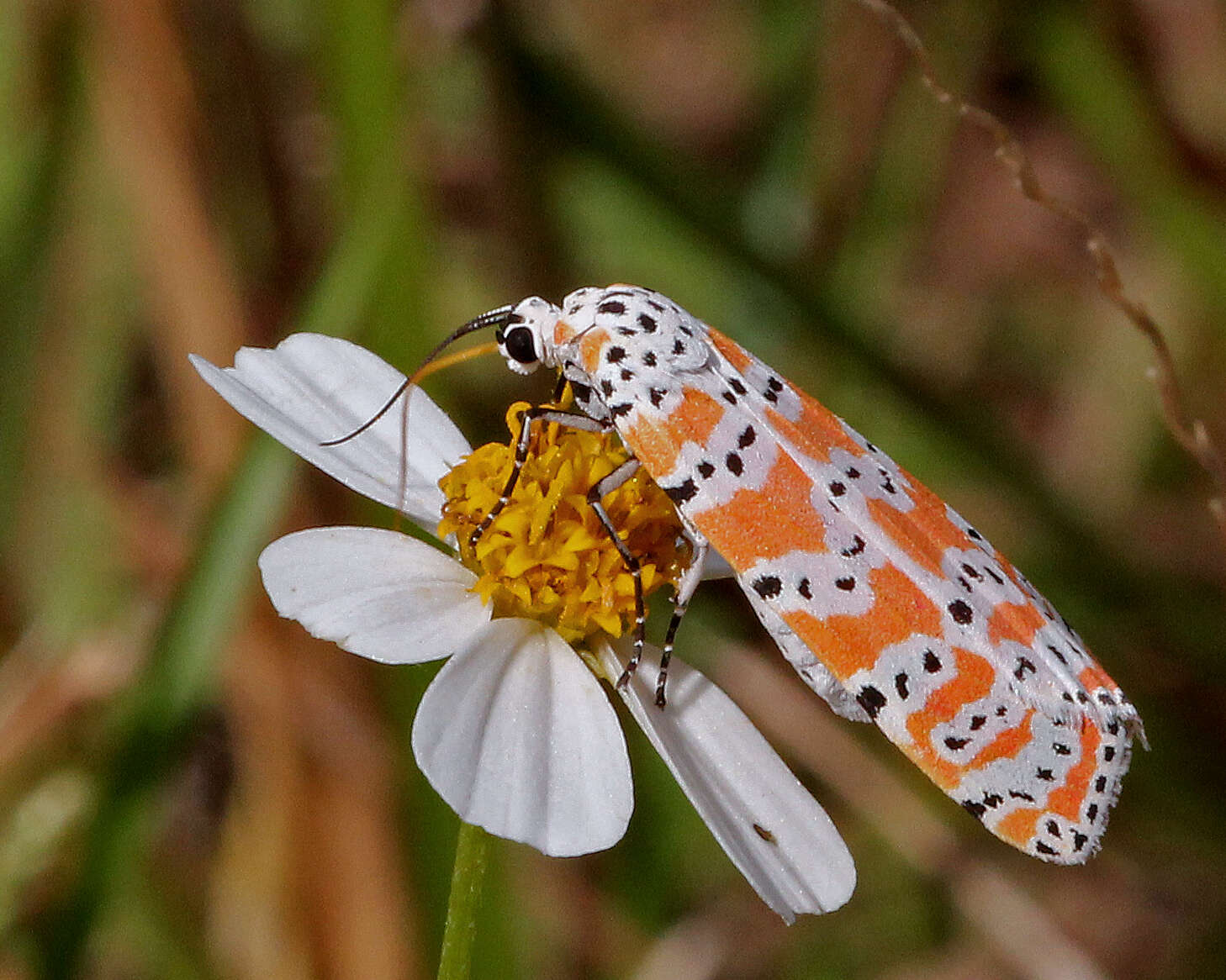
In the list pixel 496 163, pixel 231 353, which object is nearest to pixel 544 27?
pixel 496 163

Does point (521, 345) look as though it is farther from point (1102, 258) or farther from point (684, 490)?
point (1102, 258)

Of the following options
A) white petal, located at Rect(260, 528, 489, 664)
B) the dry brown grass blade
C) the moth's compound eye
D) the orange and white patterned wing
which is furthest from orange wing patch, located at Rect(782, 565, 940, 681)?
the dry brown grass blade

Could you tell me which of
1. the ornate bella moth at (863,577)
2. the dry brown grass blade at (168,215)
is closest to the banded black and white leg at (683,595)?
the ornate bella moth at (863,577)

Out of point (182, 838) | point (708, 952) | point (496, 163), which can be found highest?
point (496, 163)

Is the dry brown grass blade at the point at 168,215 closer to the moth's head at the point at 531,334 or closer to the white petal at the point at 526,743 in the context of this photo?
the moth's head at the point at 531,334

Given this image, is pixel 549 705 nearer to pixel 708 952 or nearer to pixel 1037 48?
pixel 708 952

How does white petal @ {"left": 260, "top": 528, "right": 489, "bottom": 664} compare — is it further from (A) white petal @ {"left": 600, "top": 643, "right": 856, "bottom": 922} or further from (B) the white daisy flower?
(A) white petal @ {"left": 600, "top": 643, "right": 856, "bottom": 922}

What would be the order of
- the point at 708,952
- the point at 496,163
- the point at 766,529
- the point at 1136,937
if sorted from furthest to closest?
the point at 496,163, the point at 1136,937, the point at 708,952, the point at 766,529

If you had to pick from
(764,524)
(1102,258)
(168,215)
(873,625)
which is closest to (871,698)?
(873,625)
